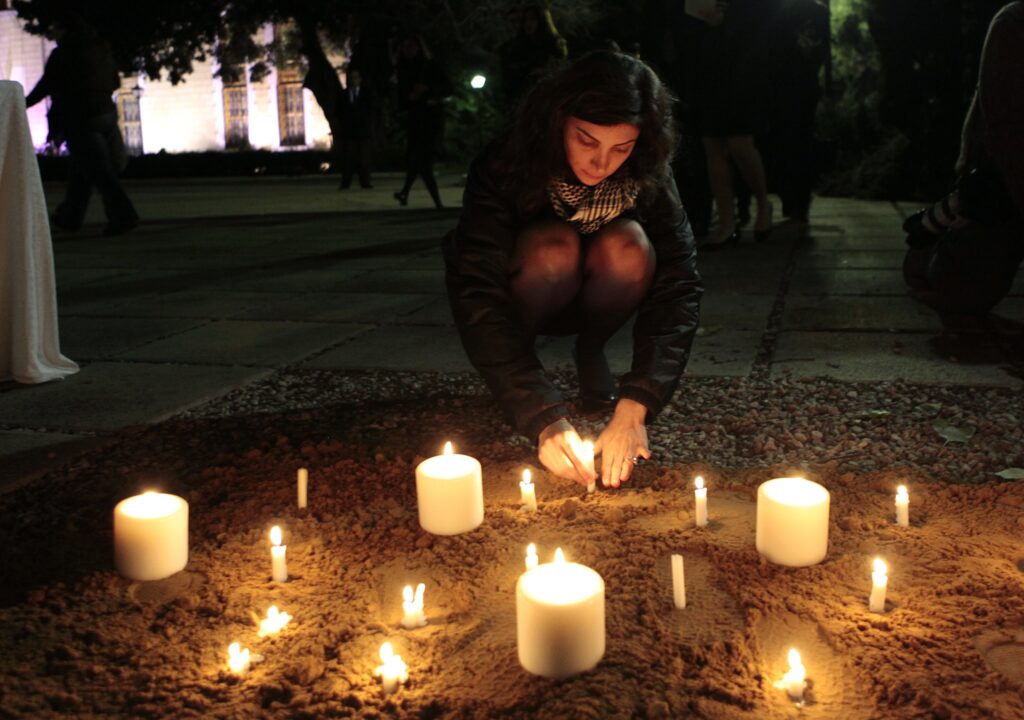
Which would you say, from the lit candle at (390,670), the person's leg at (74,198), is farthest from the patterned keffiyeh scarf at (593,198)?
the person's leg at (74,198)

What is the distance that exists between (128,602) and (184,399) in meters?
1.70

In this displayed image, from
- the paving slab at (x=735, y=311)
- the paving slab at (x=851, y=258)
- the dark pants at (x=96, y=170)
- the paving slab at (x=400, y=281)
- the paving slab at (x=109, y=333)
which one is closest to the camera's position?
the paving slab at (x=109, y=333)

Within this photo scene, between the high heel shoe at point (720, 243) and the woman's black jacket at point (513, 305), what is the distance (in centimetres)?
459

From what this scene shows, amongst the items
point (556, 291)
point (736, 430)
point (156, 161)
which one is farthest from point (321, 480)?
point (156, 161)

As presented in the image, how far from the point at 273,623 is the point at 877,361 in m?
2.95

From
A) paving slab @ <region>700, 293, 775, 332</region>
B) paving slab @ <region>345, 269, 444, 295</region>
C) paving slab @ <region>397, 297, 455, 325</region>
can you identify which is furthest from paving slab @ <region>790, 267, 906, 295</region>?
paving slab @ <region>345, 269, 444, 295</region>

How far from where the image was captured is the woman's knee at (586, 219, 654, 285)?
3.01 meters

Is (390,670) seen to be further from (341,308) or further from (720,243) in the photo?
(720,243)

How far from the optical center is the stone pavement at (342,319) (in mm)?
3938

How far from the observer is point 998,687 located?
1.81 metres

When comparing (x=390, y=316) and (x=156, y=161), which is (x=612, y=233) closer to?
(x=390, y=316)

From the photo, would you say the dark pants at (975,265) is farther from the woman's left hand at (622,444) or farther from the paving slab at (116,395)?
the paving slab at (116,395)

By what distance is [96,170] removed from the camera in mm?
9023

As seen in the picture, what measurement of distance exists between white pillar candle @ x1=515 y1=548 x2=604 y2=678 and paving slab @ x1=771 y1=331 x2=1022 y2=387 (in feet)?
7.91
